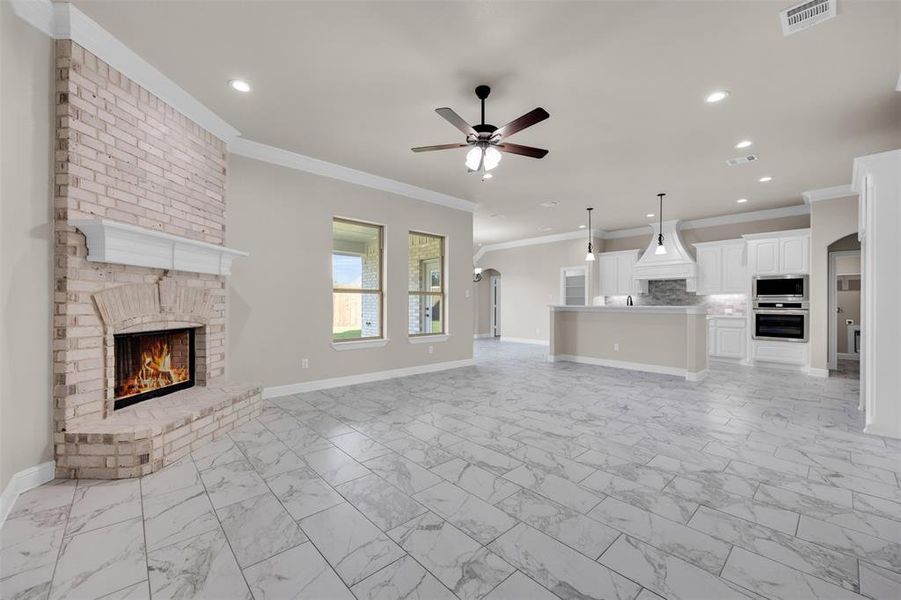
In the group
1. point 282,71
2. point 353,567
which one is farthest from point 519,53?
point 353,567

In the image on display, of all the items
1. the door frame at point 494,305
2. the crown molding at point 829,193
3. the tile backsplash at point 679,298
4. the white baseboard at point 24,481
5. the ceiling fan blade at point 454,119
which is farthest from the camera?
the door frame at point 494,305

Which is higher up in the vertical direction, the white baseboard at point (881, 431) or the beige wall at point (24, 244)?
the beige wall at point (24, 244)

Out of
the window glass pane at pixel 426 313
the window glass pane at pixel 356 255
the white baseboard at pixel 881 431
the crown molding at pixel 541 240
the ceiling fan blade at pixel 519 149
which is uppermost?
the crown molding at pixel 541 240

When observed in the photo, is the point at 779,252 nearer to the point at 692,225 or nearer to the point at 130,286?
the point at 692,225

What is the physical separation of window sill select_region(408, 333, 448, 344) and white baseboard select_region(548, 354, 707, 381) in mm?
2320

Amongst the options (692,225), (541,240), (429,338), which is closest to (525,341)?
(541,240)

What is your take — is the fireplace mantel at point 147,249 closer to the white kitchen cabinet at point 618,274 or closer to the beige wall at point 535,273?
the beige wall at point 535,273

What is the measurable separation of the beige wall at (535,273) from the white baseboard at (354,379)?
167 inches

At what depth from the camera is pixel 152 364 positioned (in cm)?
329

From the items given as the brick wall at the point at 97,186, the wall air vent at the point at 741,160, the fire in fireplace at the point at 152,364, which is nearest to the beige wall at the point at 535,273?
the wall air vent at the point at 741,160

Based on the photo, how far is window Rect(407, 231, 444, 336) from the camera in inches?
245

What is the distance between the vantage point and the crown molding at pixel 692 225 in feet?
22.6

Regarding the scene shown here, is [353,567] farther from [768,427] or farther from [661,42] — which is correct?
[768,427]

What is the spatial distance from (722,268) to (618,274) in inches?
81.6
